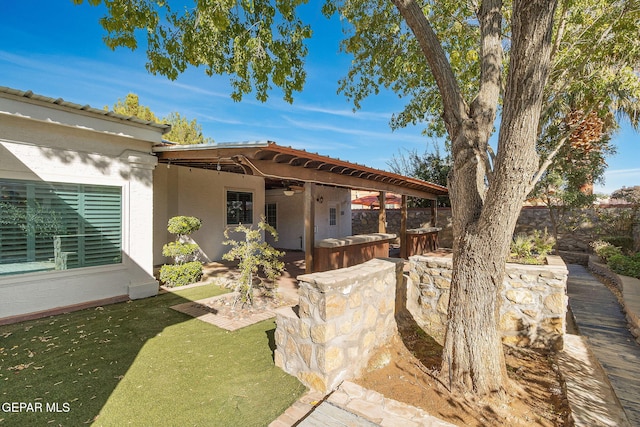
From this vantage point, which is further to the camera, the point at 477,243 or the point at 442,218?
the point at 442,218

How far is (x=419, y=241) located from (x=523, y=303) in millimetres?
7117

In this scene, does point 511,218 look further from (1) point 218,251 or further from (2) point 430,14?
(1) point 218,251

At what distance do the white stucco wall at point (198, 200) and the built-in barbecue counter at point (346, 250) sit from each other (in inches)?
183

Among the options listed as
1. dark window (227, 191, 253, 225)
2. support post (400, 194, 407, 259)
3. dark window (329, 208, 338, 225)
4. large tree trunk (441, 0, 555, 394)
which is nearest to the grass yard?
large tree trunk (441, 0, 555, 394)

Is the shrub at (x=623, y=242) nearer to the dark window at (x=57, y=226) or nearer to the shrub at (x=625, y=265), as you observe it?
the shrub at (x=625, y=265)

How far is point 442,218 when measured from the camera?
15000 mm

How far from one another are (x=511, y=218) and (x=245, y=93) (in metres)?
5.50

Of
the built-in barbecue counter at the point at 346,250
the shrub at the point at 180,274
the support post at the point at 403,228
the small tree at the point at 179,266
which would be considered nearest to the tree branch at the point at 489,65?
the built-in barbecue counter at the point at 346,250

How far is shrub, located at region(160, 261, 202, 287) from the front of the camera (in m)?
6.98

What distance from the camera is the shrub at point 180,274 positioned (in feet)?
22.9

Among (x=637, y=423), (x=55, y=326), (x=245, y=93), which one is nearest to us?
(x=637, y=423)

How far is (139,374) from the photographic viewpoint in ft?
10.9

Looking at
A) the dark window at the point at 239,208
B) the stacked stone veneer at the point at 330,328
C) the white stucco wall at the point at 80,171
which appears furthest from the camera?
the dark window at the point at 239,208

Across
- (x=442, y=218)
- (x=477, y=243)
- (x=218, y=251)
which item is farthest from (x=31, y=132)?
(x=442, y=218)
